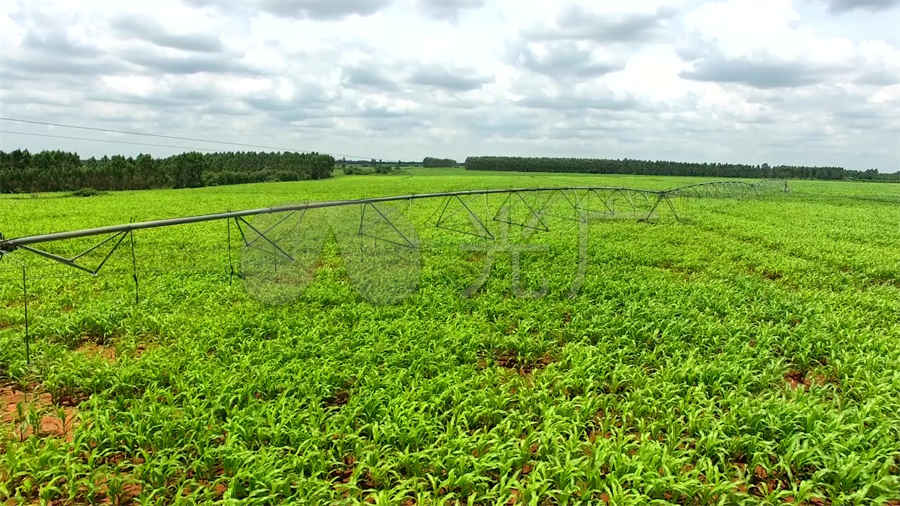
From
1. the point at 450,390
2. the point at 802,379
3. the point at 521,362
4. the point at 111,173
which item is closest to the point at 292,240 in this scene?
the point at 521,362

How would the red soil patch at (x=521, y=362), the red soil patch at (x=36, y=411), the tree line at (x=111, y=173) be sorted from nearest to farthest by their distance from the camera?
1. the red soil patch at (x=36, y=411)
2. the red soil patch at (x=521, y=362)
3. the tree line at (x=111, y=173)

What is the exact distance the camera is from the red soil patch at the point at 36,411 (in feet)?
15.3

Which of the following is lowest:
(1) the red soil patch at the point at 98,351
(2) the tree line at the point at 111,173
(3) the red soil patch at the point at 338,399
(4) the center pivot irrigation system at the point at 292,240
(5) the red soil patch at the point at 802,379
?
(5) the red soil patch at the point at 802,379

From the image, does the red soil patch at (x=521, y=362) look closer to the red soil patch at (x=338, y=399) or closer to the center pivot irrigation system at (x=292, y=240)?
the red soil patch at (x=338, y=399)

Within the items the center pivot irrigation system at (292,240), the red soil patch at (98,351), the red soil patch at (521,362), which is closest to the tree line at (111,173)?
the center pivot irrigation system at (292,240)

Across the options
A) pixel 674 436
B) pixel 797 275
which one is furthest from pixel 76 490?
pixel 797 275

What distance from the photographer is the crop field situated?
13.2ft

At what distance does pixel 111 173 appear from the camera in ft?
200

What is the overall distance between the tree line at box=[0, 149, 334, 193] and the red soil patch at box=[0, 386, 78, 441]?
212 ft

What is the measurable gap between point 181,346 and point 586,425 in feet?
17.1

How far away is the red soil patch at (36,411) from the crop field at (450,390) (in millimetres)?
30

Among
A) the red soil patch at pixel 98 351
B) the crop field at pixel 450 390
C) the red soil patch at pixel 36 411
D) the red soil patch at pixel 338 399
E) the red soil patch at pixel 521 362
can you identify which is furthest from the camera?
the red soil patch at pixel 521 362

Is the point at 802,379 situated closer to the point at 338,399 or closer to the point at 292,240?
the point at 338,399

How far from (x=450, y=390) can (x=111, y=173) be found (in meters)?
70.7
